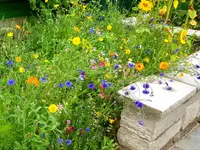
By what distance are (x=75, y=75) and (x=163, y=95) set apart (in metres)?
0.69

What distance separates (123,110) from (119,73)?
0.43 meters

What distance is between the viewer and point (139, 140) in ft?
8.46

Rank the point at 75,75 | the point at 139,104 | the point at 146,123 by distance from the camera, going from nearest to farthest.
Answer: the point at 139,104
the point at 146,123
the point at 75,75

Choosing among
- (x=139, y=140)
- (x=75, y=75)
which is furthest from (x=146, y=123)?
(x=75, y=75)

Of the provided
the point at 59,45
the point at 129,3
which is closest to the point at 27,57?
the point at 59,45

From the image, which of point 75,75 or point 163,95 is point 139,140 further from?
point 75,75

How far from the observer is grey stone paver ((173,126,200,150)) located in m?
2.93

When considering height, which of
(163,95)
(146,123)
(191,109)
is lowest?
(191,109)

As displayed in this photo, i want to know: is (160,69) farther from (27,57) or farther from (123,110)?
(27,57)

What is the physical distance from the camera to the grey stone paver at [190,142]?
293 centimetres

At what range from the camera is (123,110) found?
260cm

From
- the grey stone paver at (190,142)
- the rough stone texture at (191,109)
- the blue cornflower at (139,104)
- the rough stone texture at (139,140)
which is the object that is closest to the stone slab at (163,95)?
the blue cornflower at (139,104)

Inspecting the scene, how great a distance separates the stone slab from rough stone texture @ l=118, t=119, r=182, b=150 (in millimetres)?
287

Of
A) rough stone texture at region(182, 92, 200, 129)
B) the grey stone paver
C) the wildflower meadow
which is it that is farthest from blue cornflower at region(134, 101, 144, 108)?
the grey stone paver
